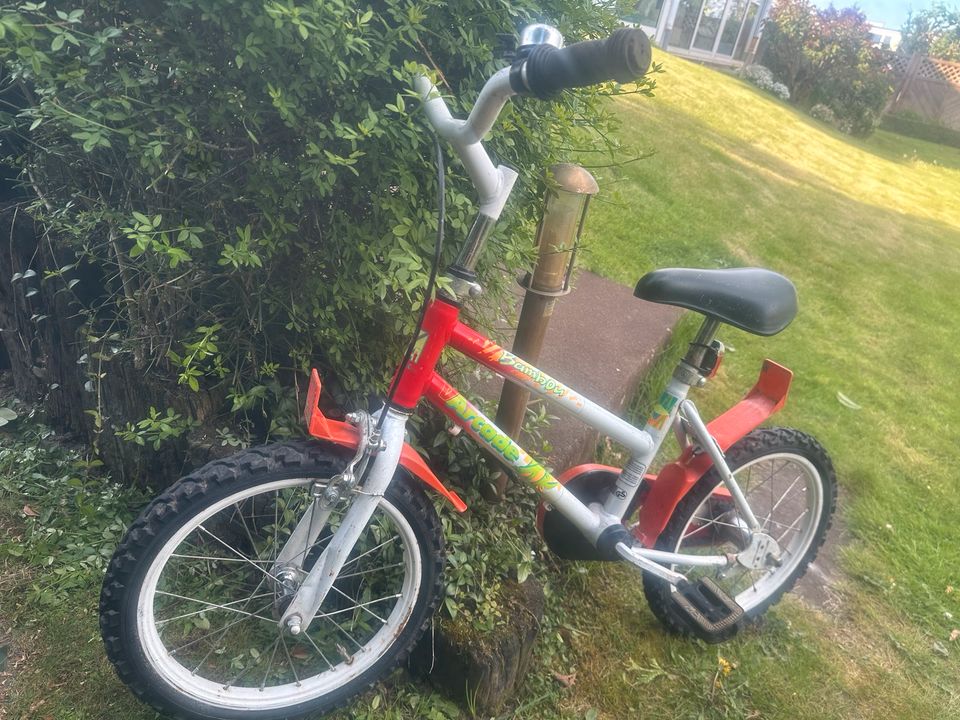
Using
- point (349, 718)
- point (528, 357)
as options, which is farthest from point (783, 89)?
point (349, 718)

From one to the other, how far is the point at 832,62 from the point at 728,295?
675 inches

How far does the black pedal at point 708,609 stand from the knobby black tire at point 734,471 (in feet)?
0.14

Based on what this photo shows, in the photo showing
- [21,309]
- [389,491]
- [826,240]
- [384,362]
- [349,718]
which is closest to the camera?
[389,491]

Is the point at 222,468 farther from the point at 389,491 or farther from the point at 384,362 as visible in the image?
the point at 384,362

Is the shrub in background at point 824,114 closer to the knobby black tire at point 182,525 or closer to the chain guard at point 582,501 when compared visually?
the chain guard at point 582,501

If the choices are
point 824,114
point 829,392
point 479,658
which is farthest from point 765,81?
point 479,658

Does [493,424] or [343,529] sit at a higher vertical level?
[493,424]

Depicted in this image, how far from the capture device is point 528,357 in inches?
92.7

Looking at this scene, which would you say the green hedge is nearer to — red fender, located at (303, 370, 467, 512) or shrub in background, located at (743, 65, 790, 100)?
shrub in background, located at (743, 65, 790, 100)

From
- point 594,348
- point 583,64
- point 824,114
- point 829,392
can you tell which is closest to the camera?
point 583,64

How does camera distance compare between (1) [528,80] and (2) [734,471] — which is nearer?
(1) [528,80]

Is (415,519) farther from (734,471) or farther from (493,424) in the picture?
(734,471)

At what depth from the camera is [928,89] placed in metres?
18.4

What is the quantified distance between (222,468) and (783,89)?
1767 cm
